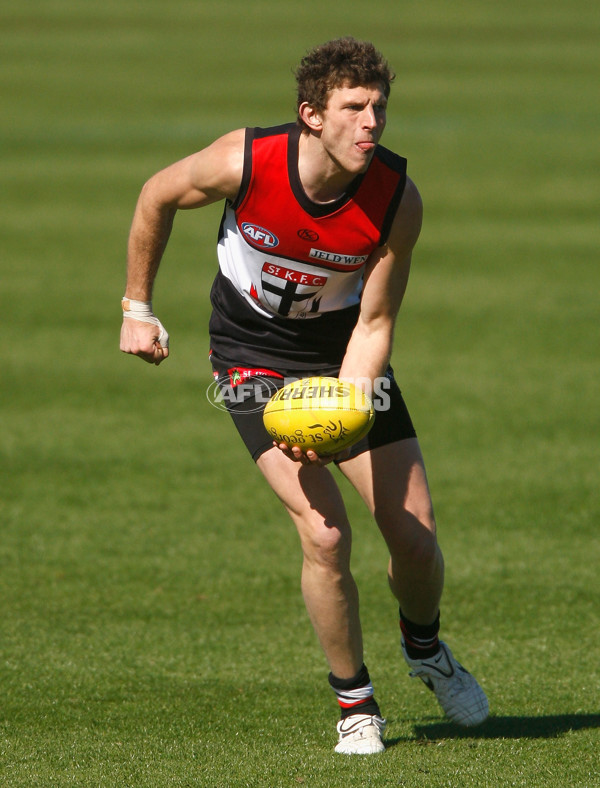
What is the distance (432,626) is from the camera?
5.73 metres

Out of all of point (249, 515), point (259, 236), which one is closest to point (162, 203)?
point (259, 236)

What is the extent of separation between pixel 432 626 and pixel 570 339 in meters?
8.61

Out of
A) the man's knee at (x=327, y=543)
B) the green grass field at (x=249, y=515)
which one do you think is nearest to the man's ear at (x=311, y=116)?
the man's knee at (x=327, y=543)

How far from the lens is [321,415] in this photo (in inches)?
194

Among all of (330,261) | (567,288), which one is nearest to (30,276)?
(567,288)

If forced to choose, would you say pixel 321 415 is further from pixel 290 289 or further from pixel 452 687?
pixel 452 687

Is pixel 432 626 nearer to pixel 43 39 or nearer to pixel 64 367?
pixel 64 367

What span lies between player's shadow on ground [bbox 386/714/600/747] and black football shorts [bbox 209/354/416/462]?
4.55 feet

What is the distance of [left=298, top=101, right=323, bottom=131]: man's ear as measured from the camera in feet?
16.7

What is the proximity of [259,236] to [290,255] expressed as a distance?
0.17 metres

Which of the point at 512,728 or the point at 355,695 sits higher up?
the point at 355,695

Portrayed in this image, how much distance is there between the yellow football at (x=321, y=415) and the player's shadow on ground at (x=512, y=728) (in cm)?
149

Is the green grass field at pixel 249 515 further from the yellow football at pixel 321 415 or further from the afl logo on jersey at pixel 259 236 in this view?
the afl logo on jersey at pixel 259 236

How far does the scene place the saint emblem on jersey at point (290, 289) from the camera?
213 inches
